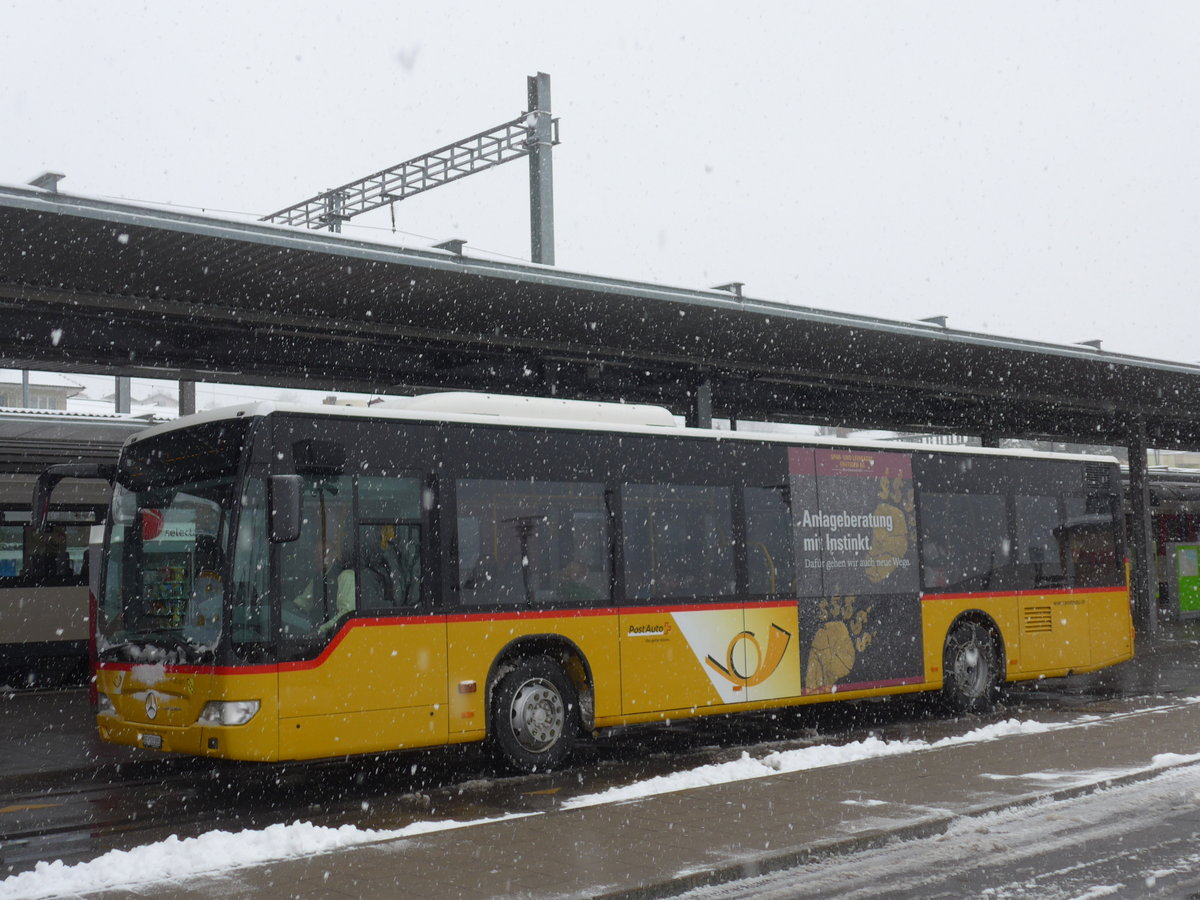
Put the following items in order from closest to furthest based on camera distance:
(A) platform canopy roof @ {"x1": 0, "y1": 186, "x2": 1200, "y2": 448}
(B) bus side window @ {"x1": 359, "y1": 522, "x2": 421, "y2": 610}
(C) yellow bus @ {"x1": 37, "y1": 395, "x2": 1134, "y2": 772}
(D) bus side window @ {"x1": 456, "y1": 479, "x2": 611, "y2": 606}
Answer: (C) yellow bus @ {"x1": 37, "y1": 395, "x2": 1134, "y2": 772} < (B) bus side window @ {"x1": 359, "y1": 522, "x2": 421, "y2": 610} < (D) bus side window @ {"x1": 456, "y1": 479, "x2": 611, "y2": 606} < (A) platform canopy roof @ {"x1": 0, "y1": 186, "x2": 1200, "y2": 448}

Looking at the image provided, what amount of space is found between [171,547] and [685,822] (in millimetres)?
4692

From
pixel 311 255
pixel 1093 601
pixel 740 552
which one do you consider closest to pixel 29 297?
pixel 311 255

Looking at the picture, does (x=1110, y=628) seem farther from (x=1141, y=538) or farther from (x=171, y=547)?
(x=1141, y=538)

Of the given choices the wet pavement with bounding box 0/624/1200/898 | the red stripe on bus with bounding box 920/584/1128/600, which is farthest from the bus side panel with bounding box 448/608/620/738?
the red stripe on bus with bounding box 920/584/1128/600

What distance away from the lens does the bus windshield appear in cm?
975

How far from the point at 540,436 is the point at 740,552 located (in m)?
2.62

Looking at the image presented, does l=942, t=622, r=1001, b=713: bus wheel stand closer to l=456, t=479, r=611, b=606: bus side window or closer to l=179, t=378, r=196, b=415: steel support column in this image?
l=456, t=479, r=611, b=606: bus side window

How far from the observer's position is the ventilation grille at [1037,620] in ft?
52.0

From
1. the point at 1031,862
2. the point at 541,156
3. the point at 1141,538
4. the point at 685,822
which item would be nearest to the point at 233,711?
the point at 685,822

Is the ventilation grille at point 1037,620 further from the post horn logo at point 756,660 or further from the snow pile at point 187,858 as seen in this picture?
the snow pile at point 187,858

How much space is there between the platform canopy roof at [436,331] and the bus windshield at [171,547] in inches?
114

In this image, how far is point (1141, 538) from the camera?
98.1 feet

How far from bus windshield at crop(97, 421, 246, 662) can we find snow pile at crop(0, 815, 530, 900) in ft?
6.80

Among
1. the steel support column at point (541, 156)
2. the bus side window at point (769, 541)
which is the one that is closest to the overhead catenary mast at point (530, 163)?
the steel support column at point (541, 156)
